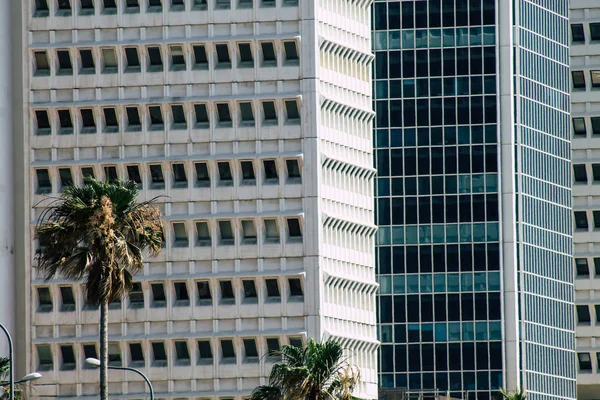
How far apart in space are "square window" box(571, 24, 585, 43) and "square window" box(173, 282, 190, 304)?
211 ft

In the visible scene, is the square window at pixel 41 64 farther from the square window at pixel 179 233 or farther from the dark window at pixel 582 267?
the dark window at pixel 582 267

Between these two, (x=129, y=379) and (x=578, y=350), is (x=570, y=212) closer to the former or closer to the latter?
(x=578, y=350)

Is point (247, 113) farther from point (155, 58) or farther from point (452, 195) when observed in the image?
point (452, 195)

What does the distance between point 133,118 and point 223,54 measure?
21.6ft

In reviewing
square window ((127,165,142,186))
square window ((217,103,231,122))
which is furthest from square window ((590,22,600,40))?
square window ((127,165,142,186))

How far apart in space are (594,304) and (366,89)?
5518cm

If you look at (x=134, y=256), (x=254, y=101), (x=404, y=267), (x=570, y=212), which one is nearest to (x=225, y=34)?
(x=254, y=101)

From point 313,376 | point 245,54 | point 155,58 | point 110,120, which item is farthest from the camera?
point 110,120

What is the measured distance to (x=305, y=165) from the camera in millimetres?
128125

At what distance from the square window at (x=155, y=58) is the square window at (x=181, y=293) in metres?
12.8

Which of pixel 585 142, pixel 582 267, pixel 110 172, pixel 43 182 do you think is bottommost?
pixel 582 267

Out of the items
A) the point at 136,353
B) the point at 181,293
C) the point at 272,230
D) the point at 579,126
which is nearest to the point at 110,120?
the point at 181,293

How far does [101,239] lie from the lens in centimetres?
9594

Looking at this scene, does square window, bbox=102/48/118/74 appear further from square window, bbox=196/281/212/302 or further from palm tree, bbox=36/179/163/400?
palm tree, bbox=36/179/163/400
